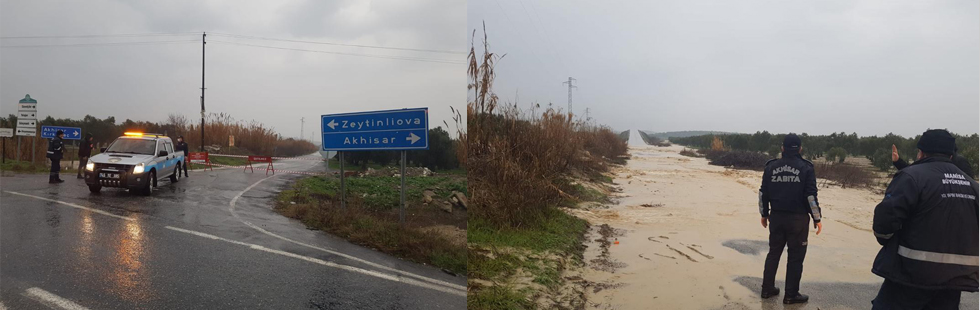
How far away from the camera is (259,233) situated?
803 centimetres

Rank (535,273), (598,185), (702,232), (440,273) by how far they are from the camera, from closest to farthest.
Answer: (535,273), (440,273), (702,232), (598,185)

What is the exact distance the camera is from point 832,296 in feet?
16.7

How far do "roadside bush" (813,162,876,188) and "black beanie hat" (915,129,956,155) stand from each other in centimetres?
491

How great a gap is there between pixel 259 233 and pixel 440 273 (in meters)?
3.33

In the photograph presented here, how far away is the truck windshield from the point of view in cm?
1257

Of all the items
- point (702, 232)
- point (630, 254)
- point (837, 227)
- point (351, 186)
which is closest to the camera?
point (630, 254)

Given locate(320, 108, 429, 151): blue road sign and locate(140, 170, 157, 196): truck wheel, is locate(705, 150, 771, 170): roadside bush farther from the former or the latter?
locate(140, 170, 157, 196): truck wheel

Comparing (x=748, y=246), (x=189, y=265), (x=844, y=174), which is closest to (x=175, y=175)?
(x=189, y=265)

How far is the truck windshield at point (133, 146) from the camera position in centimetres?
1257

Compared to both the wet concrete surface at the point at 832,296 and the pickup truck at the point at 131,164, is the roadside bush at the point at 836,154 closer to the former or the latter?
the wet concrete surface at the point at 832,296

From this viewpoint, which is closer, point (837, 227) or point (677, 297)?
point (677, 297)

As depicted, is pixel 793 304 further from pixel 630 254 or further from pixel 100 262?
pixel 100 262

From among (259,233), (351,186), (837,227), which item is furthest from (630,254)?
(351,186)

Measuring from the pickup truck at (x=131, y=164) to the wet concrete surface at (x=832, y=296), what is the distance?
11.8 meters
